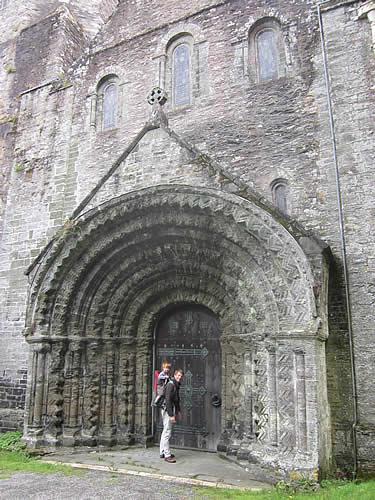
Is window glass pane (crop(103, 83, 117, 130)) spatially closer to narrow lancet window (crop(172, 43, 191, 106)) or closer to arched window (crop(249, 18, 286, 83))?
narrow lancet window (crop(172, 43, 191, 106))

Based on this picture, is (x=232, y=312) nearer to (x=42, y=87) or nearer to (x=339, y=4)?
(x=339, y=4)

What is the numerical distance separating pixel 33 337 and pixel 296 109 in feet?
21.4

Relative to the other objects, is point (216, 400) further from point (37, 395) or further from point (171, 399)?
point (37, 395)

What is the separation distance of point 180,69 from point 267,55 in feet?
6.86

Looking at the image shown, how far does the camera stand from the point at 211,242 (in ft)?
27.8

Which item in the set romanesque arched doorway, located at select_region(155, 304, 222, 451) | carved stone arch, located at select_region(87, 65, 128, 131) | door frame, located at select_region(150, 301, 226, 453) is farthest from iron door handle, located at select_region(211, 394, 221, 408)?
carved stone arch, located at select_region(87, 65, 128, 131)

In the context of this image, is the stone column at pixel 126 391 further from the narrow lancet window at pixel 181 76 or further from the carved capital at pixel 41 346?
the narrow lancet window at pixel 181 76

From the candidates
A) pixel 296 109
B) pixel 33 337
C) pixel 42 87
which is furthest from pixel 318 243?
pixel 42 87

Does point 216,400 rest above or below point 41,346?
below

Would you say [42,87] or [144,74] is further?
[42,87]

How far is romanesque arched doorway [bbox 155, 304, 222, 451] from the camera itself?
9.11 metres

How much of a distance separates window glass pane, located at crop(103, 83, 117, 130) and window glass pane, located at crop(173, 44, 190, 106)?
5.42 ft

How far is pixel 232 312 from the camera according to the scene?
338 inches

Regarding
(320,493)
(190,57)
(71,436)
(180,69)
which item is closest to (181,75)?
(180,69)
